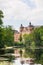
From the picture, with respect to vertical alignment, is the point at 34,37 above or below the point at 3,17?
below

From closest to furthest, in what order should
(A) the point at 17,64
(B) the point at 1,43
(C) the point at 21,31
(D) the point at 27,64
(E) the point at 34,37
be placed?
(A) the point at 17,64, (D) the point at 27,64, (B) the point at 1,43, (E) the point at 34,37, (C) the point at 21,31

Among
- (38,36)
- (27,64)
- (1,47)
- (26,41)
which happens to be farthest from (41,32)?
(27,64)

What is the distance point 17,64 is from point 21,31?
11089 centimetres

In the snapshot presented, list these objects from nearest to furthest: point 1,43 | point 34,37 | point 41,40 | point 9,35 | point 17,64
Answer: point 17,64, point 1,43, point 9,35, point 41,40, point 34,37

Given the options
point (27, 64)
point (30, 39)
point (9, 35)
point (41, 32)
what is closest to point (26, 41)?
point (30, 39)

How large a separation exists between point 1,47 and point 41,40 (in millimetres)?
21669

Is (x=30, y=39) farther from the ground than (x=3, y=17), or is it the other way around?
(x=3, y=17)

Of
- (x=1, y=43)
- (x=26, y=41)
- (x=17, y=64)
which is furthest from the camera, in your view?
(x=26, y=41)

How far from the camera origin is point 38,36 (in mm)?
76312

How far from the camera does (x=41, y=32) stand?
77875mm

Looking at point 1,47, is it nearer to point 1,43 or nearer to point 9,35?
point 1,43

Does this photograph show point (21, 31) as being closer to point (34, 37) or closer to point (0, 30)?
point (34, 37)

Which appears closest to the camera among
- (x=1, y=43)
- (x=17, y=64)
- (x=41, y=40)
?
(x=17, y=64)

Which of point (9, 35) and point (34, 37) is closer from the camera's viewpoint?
point (9, 35)
